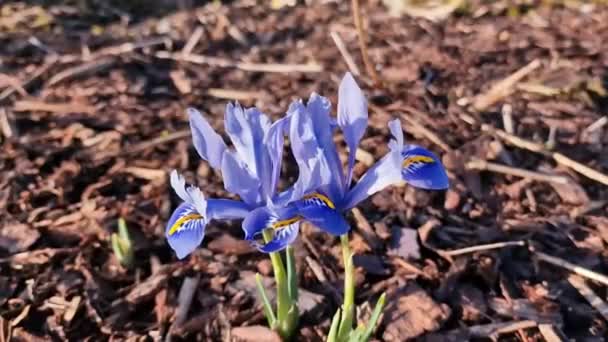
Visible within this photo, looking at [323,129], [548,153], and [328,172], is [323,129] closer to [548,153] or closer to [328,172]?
[328,172]

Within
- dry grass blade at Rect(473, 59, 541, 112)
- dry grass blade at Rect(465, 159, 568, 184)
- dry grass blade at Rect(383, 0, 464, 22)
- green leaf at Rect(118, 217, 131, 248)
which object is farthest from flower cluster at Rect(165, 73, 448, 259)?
dry grass blade at Rect(383, 0, 464, 22)

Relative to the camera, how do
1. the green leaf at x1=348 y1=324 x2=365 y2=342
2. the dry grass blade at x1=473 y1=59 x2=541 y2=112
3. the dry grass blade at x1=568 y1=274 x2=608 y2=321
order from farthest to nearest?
the dry grass blade at x1=473 y1=59 x2=541 y2=112, the dry grass blade at x1=568 y1=274 x2=608 y2=321, the green leaf at x1=348 y1=324 x2=365 y2=342

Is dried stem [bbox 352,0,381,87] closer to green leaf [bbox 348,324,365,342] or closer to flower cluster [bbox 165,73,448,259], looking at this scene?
flower cluster [bbox 165,73,448,259]

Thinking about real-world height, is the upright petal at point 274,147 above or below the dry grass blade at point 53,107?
above

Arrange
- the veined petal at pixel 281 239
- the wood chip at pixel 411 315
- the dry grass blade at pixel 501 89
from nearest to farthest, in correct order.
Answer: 1. the veined petal at pixel 281 239
2. the wood chip at pixel 411 315
3. the dry grass blade at pixel 501 89

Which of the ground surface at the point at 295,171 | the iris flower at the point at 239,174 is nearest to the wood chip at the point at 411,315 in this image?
the ground surface at the point at 295,171

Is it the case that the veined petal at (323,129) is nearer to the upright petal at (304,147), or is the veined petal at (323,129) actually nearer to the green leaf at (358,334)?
the upright petal at (304,147)

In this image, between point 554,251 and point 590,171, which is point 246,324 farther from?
point 590,171
